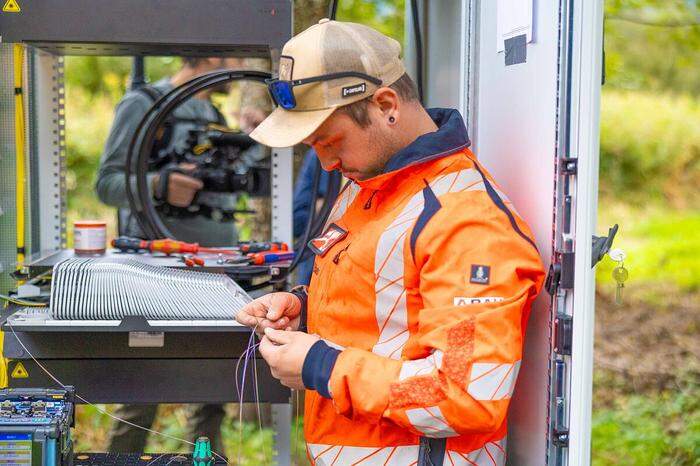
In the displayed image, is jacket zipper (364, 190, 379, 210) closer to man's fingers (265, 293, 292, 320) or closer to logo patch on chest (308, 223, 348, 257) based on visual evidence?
logo patch on chest (308, 223, 348, 257)

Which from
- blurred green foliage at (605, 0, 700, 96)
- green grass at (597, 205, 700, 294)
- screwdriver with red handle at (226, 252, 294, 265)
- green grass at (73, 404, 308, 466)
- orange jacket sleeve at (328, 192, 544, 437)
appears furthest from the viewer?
blurred green foliage at (605, 0, 700, 96)

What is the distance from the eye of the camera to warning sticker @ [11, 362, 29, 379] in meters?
2.21

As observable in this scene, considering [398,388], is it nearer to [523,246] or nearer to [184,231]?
[523,246]

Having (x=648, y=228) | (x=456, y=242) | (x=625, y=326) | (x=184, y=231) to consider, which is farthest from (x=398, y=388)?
(x=648, y=228)

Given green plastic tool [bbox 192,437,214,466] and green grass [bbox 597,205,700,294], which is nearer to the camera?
green plastic tool [bbox 192,437,214,466]

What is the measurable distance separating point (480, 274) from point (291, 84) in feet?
1.67

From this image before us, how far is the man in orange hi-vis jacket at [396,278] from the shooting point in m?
1.49

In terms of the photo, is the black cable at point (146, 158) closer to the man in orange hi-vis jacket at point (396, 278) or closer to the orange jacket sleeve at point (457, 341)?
the man in orange hi-vis jacket at point (396, 278)

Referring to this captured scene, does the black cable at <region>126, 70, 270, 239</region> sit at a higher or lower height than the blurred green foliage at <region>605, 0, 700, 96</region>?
lower

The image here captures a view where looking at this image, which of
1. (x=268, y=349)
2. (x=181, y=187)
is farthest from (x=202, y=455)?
(x=181, y=187)

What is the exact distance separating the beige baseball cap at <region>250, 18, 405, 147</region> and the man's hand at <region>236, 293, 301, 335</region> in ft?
1.38

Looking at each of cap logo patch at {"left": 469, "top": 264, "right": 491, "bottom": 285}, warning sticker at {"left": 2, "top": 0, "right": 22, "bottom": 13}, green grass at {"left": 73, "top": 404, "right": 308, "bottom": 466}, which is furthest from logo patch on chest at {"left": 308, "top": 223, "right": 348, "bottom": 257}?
green grass at {"left": 73, "top": 404, "right": 308, "bottom": 466}

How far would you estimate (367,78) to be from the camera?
1.62 m

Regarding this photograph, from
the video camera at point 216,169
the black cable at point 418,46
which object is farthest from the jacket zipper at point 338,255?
the video camera at point 216,169
